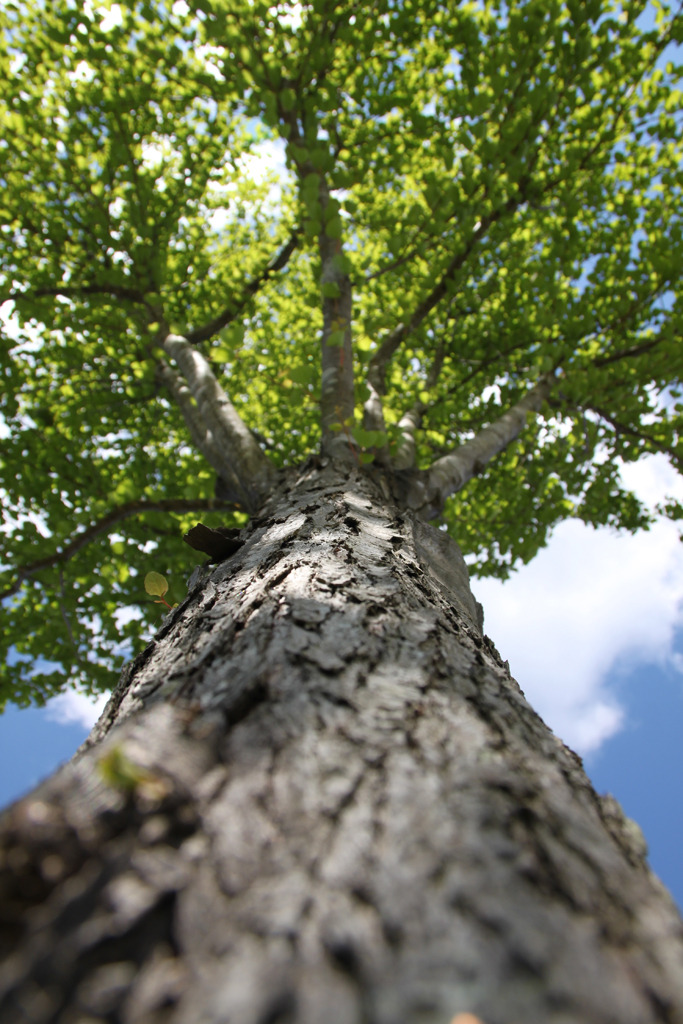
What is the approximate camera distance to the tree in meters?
0.47

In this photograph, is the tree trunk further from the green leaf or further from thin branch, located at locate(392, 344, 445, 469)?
thin branch, located at locate(392, 344, 445, 469)

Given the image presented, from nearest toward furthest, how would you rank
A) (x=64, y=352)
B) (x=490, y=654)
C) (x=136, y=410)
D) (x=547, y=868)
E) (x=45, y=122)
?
(x=547, y=868) < (x=490, y=654) < (x=45, y=122) < (x=64, y=352) < (x=136, y=410)

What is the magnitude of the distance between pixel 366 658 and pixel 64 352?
5.63 meters

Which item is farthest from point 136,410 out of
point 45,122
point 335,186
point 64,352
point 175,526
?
point 335,186

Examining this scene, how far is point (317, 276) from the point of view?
336 cm

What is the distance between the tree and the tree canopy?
5cm

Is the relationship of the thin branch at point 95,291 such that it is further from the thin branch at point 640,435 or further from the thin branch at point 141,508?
the thin branch at point 640,435

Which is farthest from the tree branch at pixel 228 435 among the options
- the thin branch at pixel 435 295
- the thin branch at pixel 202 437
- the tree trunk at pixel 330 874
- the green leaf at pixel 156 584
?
the tree trunk at pixel 330 874

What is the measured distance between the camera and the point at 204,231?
6.59 meters

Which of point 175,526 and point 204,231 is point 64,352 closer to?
point 175,526

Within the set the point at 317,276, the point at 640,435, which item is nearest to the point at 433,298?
the point at 317,276

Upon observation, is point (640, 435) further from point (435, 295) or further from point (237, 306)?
point (237, 306)

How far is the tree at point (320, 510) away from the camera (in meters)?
0.47

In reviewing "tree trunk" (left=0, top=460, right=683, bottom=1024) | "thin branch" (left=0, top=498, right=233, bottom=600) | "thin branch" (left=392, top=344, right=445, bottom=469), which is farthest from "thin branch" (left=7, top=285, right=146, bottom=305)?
"tree trunk" (left=0, top=460, right=683, bottom=1024)
